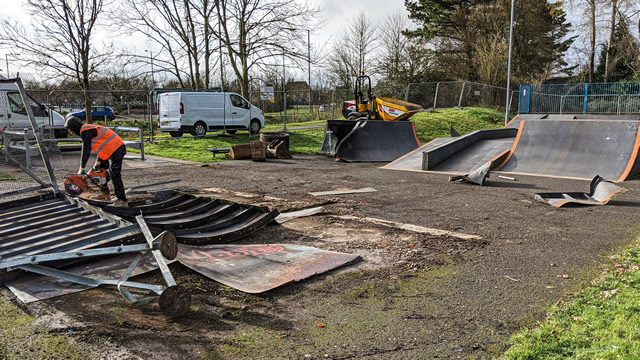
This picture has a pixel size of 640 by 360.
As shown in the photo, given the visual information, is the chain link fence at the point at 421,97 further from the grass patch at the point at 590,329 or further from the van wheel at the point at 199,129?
the grass patch at the point at 590,329

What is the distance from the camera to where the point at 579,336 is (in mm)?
3080

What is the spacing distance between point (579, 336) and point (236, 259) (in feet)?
10.7

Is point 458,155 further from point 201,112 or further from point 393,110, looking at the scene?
point 201,112

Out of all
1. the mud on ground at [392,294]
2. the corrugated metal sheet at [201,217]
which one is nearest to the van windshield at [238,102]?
the mud on ground at [392,294]

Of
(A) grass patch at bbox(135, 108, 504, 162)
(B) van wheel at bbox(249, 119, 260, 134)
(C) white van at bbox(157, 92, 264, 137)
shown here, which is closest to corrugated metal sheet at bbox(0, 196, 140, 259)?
(A) grass patch at bbox(135, 108, 504, 162)

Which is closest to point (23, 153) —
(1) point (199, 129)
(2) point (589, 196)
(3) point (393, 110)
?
(1) point (199, 129)

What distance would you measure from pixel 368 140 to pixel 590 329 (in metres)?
12.6

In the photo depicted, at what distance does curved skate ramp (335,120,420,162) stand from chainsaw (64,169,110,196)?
8.45m

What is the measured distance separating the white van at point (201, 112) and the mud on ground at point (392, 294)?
1341 cm

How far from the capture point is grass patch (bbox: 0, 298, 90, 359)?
9.97ft

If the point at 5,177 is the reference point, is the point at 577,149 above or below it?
above

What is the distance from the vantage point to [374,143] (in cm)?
1554

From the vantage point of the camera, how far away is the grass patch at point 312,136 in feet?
57.7

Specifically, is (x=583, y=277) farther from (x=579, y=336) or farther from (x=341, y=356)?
(x=341, y=356)
